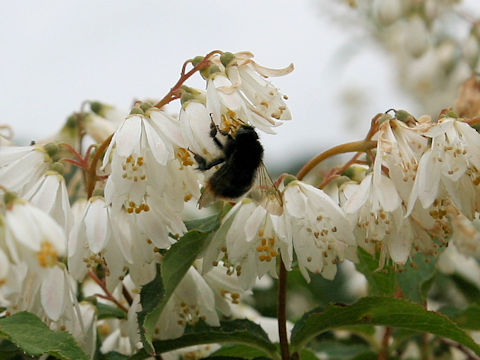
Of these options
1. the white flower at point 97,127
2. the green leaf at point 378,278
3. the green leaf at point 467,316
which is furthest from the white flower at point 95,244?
the green leaf at point 467,316

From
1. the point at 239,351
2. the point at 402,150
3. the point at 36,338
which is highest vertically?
the point at 402,150

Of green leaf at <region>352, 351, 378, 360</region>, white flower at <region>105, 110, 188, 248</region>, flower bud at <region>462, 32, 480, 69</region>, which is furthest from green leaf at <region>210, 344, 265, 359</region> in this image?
flower bud at <region>462, 32, 480, 69</region>

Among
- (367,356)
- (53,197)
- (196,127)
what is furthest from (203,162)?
(367,356)

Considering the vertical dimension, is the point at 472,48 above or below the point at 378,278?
above

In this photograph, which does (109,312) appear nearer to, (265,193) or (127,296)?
(127,296)

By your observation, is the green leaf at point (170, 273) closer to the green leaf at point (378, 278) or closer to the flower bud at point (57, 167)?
the flower bud at point (57, 167)
